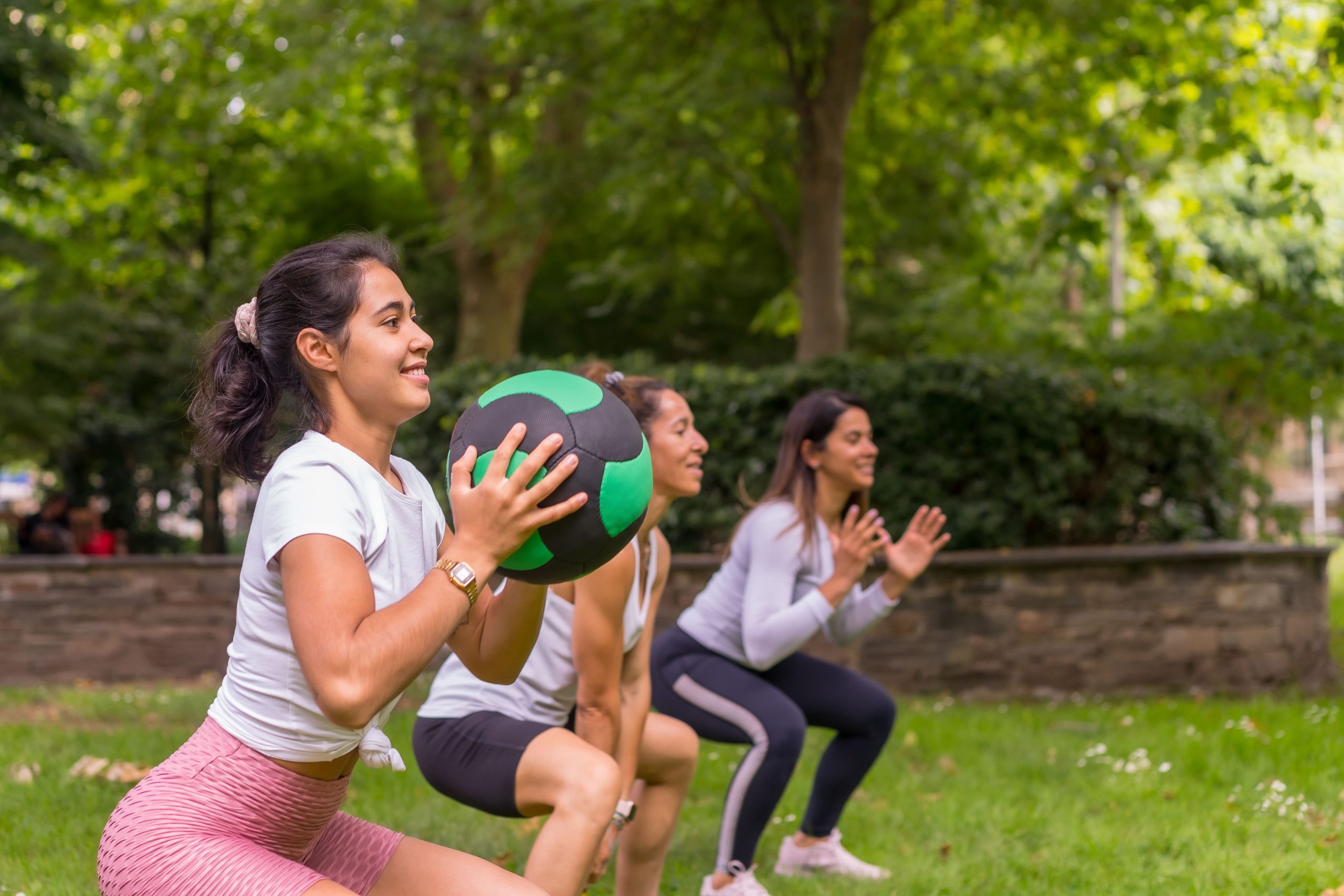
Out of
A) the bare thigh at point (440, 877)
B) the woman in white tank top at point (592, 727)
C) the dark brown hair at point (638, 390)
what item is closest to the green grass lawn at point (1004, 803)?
the woman in white tank top at point (592, 727)

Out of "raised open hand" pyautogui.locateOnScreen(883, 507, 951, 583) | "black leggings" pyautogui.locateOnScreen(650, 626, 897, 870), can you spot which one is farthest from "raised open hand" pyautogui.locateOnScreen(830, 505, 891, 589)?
"black leggings" pyautogui.locateOnScreen(650, 626, 897, 870)

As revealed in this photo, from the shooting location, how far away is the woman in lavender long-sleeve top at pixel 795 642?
4379mm

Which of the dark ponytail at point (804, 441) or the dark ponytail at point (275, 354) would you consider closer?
the dark ponytail at point (275, 354)

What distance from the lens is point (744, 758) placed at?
446 centimetres

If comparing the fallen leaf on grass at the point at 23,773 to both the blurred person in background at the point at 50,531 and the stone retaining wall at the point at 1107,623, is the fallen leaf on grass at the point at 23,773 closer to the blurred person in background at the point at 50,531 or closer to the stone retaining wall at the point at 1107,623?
the stone retaining wall at the point at 1107,623

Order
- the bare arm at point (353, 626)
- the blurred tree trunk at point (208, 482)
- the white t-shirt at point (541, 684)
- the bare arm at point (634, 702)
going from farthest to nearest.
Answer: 1. the blurred tree trunk at point (208, 482)
2. the bare arm at point (634, 702)
3. the white t-shirt at point (541, 684)
4. the bare arm at point (353, 626)

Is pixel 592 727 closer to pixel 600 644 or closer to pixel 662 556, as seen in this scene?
pixel 600 644

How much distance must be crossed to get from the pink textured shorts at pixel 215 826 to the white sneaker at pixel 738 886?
2.33m

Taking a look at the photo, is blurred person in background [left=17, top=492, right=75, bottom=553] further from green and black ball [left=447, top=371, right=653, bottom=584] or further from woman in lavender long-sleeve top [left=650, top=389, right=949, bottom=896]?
green and black ball [left=447, top=371, right=653, bottom=584]

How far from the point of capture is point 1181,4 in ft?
28.3

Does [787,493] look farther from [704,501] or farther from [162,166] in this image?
[162,166]

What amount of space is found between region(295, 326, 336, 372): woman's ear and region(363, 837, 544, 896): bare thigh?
0.98 meters

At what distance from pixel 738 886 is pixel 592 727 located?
1.27 m

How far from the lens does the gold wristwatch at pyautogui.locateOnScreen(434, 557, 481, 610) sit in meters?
2.03
